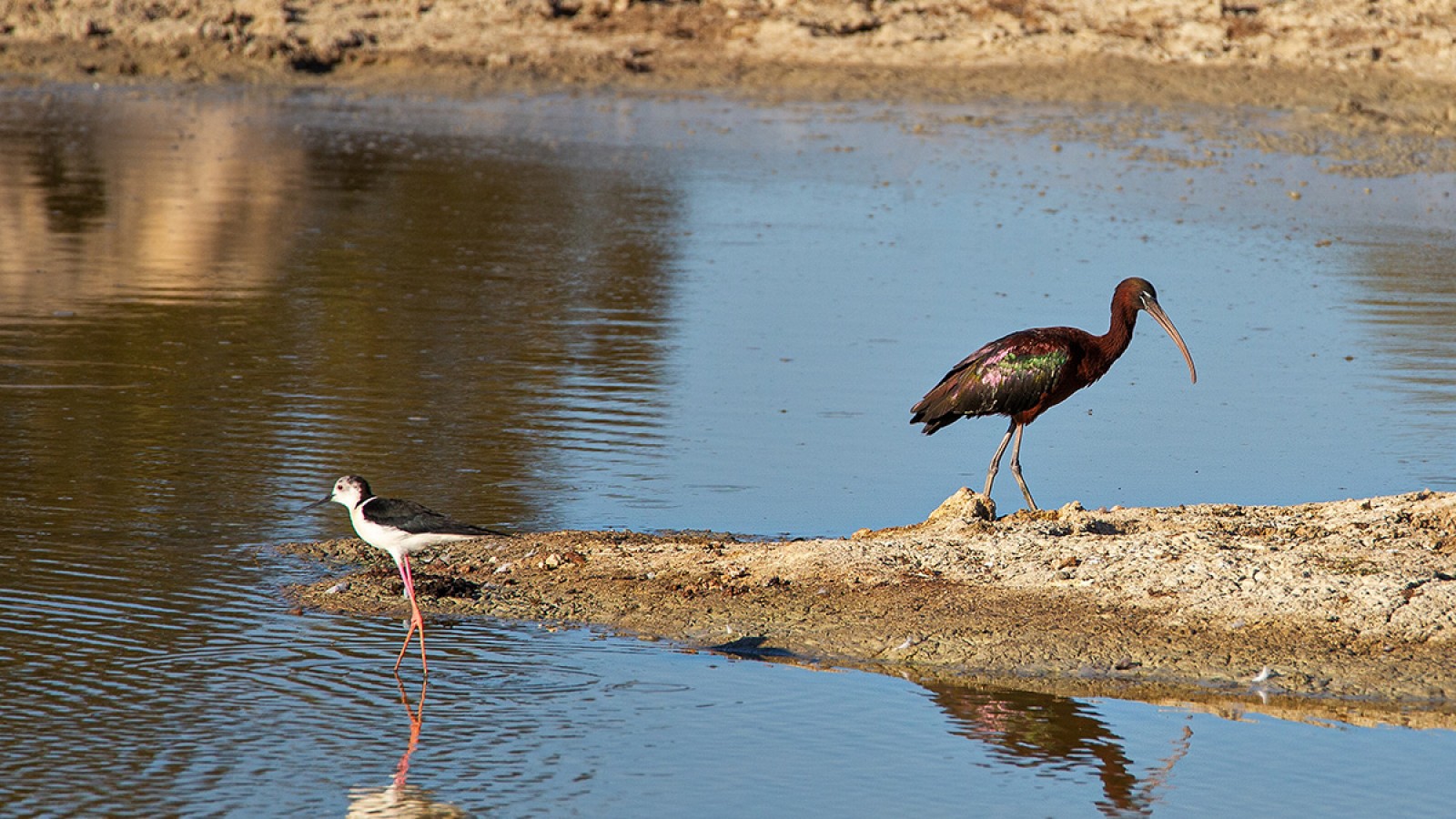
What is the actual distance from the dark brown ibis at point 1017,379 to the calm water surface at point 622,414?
0.56 meters

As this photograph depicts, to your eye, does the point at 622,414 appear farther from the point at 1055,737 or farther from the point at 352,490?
the point at 1055,737

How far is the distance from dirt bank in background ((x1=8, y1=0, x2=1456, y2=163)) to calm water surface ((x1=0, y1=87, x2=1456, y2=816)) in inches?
143

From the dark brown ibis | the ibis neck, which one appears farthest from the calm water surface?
the ibis neck

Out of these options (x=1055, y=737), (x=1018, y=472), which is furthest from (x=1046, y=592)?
(x=1018, y=472)

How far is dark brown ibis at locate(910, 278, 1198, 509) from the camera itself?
33.1ft

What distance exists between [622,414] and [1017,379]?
116 inches

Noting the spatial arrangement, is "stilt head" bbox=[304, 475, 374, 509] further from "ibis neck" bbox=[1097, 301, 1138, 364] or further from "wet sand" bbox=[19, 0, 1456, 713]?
"ibis neck" bbox=[1097, 301, 1138, 364]

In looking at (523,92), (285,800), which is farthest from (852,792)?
(523,92)

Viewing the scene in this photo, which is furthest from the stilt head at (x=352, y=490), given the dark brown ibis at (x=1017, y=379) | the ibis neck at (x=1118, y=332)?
the ibis neck at (x=1118, y=332)

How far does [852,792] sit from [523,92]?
82.5 feet

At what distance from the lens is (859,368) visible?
1374cm

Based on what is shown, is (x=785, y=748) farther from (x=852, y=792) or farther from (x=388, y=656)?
(x=388, y=656)

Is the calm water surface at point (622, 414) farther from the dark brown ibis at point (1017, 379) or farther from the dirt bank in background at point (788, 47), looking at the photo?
the dirt bank in background at point (788, 47)

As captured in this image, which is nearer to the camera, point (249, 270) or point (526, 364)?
point (526, 364)
